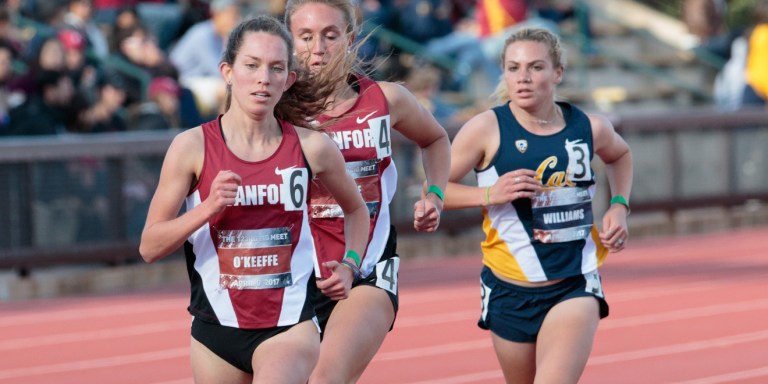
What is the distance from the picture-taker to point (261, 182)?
14.4ft

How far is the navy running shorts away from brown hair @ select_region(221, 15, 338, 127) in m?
1.14

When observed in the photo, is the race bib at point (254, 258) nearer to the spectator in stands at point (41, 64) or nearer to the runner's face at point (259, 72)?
the runner's face at point (259, 72)

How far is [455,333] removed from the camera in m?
9.45

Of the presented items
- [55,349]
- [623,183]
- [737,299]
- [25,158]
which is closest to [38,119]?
[25,158]

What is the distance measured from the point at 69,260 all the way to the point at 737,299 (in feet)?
17.1

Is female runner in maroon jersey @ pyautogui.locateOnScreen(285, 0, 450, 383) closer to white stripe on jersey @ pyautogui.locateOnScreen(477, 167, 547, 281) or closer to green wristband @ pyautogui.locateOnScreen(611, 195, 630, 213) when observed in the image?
white stripe on jersey @ pyautogui.locateOnScreen(477, 167, 547, 281)

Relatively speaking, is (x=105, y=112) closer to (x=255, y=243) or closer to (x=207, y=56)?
(x=207, y=56)

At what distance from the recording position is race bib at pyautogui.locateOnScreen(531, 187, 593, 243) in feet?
18.4

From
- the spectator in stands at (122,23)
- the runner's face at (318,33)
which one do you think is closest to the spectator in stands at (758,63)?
the spectator in stands at (122,23)

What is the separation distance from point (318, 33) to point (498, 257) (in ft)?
3.97

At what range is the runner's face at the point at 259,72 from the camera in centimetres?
440

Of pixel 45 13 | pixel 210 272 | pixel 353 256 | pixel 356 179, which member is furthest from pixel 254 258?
pixel 45 13

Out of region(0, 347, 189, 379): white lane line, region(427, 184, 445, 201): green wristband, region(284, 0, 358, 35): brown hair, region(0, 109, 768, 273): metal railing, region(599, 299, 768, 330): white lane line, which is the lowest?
region(599, 299, 768, 330): white lane line

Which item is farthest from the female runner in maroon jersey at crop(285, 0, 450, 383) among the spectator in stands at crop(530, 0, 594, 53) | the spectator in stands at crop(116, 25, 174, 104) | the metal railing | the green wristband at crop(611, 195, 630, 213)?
the spectator in stands at crop(530, 0, 594, 53)
